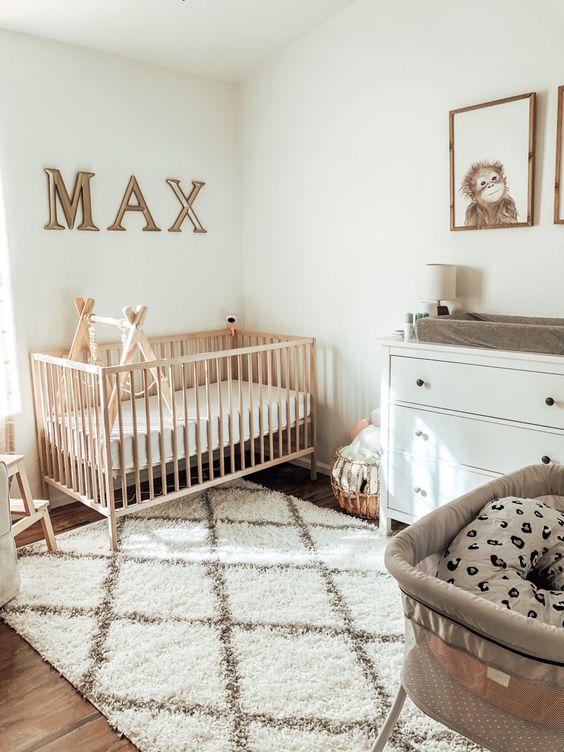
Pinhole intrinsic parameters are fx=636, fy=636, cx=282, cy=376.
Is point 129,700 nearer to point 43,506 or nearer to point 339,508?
point 43,506

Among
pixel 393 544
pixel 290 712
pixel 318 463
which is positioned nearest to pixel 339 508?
pixel 318 463

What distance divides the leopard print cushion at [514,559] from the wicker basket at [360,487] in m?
1.52

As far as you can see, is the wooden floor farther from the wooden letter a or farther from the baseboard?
the wooden letter a

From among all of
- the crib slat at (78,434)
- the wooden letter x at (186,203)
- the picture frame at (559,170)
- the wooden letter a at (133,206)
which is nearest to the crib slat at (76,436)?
the crib slat at (78,434)

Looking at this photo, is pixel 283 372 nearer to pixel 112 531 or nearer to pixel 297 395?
pixel 297 395

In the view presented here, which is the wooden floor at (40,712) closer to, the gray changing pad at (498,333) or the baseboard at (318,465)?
the gray changing pad at (498,333)

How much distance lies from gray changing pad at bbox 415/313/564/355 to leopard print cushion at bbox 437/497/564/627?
0.89 metres

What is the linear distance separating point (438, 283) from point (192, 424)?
132 cm

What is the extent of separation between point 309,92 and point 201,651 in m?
2.86

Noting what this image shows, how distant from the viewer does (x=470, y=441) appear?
249 centimetres

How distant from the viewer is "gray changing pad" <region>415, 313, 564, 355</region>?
7.29 ft

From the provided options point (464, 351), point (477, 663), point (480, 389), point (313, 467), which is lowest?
point (313, 467)

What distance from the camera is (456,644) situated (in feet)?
3.83

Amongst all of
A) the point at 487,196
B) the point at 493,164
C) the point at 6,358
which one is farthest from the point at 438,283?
the point at 6,358
